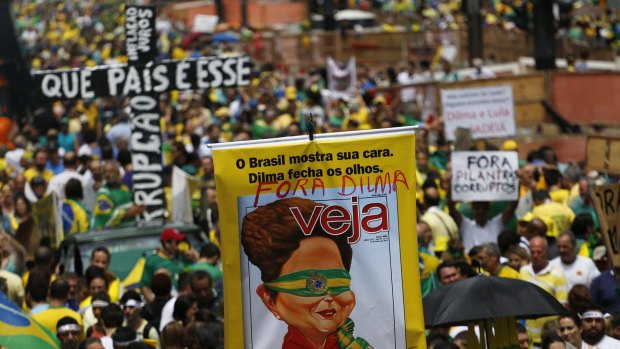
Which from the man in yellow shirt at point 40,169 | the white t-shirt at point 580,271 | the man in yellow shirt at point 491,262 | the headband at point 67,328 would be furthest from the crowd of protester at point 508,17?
the headband at point 67,328

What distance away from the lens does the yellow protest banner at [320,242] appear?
8.64 meters

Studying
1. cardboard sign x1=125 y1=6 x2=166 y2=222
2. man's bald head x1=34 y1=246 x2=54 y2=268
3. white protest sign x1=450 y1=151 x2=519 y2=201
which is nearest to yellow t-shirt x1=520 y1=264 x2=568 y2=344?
white protest sign x1=450 y1=151 x2=519 y2=201

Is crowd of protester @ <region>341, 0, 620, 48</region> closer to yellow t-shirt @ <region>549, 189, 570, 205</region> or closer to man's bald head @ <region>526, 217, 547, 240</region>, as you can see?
yellow t-shirt @ <region>549, 189, 570, 205</region>

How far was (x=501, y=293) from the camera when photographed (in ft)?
32.9

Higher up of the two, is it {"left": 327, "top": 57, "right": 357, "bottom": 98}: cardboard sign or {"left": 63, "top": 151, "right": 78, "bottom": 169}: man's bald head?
{"left": 63, "top": 151, "right": 78, "bottom": 169}: man's bald head

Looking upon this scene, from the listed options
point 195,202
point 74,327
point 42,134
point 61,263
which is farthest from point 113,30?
point 74,327

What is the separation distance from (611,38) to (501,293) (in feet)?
83.0

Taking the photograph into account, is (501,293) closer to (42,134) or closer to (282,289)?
(282,289)

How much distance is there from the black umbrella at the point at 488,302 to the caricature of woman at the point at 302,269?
1345 millimetres

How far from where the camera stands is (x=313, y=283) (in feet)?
28.5

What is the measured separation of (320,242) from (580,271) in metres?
4.84

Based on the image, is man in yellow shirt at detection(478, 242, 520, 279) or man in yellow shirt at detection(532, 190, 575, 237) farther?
man in yellow shirt at detection(532, 190, 575, 237)

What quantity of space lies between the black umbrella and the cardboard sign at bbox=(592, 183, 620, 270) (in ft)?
5.48

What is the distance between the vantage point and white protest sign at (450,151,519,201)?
50.2 feet
